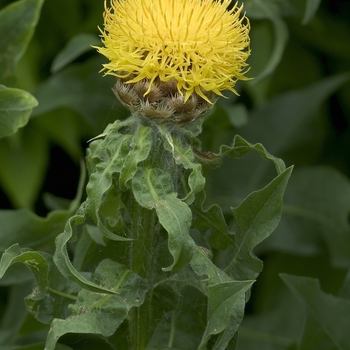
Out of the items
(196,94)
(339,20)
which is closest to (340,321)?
(196,94)

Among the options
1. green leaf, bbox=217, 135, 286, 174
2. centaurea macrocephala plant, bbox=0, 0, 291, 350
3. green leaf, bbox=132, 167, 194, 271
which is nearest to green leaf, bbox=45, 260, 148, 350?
centaurea macrocephala plant, bbox=0, 0, 291, 350

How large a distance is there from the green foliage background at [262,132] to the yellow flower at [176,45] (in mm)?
468

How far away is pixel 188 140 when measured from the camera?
39.8 inches

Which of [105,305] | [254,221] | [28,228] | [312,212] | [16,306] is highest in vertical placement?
[254,221]

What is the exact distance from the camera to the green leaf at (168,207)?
887mm

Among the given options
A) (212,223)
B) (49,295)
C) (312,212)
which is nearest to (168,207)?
(212,223)

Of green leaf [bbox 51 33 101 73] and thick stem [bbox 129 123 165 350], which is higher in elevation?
green leaf [bbox 51 33 101 73]

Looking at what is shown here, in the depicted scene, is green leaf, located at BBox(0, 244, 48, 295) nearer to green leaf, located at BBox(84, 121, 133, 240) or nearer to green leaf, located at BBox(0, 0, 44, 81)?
green leaf, located at BBox(84, 121, 133, 240)

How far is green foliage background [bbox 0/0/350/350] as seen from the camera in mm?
1582

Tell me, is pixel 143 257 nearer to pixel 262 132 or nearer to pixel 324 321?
pixel 324 321

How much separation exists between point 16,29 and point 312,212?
2.93ft

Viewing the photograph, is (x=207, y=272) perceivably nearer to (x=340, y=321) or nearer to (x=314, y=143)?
(x=340, y=321)

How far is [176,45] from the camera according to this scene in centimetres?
92

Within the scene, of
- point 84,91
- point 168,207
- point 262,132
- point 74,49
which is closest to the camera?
point 168,207
